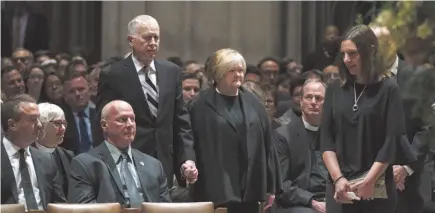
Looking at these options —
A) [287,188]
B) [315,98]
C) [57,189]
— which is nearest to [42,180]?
[57,189]

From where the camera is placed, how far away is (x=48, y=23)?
14.4 metres

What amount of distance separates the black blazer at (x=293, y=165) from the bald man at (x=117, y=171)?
1523 millimetres

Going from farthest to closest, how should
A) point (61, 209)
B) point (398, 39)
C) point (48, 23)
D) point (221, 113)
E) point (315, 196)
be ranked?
point (48, 23) < point (315, 196) < point (221, 113) < point (61, 209) < point (398, 39)

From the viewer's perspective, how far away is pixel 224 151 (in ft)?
20.1

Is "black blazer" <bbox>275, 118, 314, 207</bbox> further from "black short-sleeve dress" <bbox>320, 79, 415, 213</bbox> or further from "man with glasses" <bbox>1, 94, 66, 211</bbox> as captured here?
"black short-sleeve dress" <bbox>320, 79, 415, 213</bbox>

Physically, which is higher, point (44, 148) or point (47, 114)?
point (47, 114)

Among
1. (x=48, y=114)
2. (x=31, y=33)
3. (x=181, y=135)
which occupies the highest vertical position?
(x=31, y=33)

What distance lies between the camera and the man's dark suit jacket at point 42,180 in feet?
19.1

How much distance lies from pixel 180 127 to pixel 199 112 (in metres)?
0.17

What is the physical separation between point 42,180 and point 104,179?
0.68 metres

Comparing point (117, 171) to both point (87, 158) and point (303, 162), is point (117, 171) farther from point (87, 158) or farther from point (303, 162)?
point (303, 162)

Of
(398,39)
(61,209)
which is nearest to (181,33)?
(61,209)

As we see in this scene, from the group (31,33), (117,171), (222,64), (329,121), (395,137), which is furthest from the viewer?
(31,33)

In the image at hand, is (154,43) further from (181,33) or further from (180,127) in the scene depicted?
(181,33)
